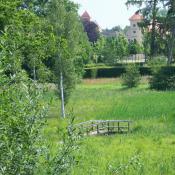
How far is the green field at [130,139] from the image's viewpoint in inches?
407

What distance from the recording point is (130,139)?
16.1 m

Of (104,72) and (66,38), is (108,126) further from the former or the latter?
(104,72)

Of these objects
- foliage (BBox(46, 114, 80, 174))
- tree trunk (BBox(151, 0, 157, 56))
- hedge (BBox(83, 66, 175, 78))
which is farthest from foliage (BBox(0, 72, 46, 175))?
tree trunk (BBox(151, 0, 157, 56))

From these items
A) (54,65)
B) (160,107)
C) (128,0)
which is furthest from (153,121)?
(128,0)

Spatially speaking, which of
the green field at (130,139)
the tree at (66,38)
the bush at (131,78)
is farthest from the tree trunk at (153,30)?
the tree at (66,38)

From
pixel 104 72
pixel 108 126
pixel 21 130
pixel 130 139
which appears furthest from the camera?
pixel 104 72

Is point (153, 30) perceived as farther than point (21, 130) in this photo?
Yes

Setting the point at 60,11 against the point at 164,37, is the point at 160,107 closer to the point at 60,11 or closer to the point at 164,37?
the point at 60,11

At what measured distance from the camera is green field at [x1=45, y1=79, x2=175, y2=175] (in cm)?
1034

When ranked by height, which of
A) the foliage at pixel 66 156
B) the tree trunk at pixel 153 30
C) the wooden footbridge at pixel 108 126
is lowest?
the wooden footbridge at pixel 108 126

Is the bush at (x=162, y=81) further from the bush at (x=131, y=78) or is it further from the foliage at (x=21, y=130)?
the foliage at (x=21, y=130)

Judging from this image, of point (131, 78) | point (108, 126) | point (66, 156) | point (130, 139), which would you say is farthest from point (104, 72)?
point (66, 156)

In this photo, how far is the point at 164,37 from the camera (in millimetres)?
53812

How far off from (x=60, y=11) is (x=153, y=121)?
837 centimetres
